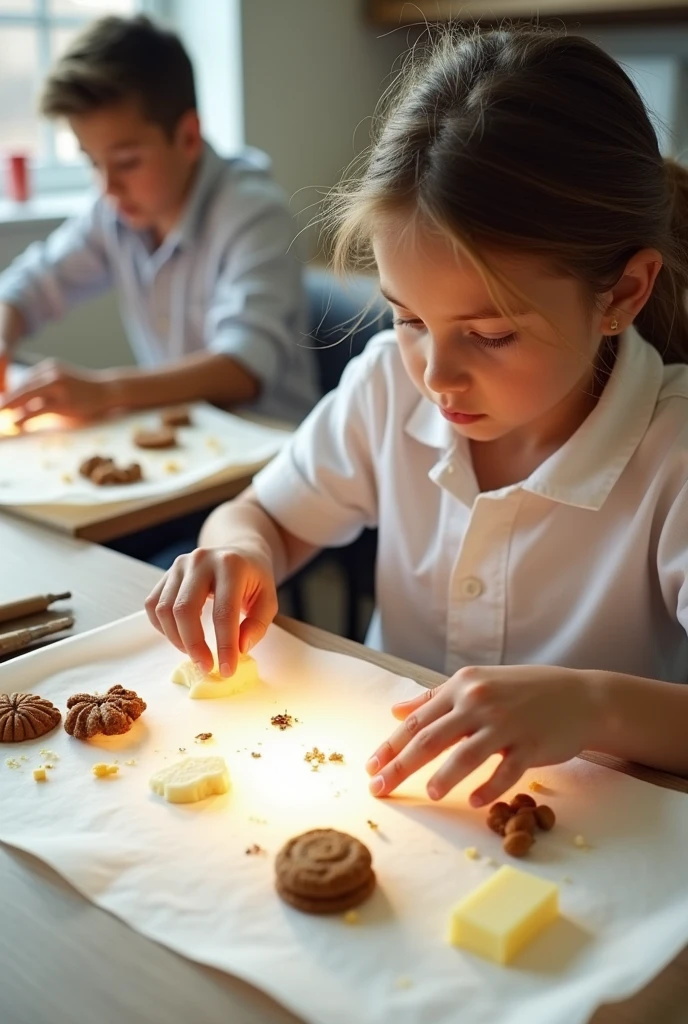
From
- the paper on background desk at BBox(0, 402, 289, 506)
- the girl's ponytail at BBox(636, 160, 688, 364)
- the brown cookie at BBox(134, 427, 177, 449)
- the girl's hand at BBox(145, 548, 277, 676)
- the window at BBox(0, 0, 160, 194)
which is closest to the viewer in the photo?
the girl's hand at BBox(145, 548, 277, 676)

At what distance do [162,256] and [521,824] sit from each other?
169 centimetres

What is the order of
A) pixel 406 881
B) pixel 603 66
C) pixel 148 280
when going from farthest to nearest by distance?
pixel 148 280, pixel 603 66, pixel 406 881

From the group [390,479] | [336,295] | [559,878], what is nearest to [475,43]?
[390,479]

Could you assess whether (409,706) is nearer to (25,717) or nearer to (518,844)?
(518,844)

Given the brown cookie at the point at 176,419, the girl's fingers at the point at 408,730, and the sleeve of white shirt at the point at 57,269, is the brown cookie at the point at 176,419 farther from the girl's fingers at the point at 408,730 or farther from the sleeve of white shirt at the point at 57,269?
the girl's fingers at the point at 408,730

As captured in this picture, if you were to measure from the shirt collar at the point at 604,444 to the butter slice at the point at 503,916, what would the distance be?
460 millimetres

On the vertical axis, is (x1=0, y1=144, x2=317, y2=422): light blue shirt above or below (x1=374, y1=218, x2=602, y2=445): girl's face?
below

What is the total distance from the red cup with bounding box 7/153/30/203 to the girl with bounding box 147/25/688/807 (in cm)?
184

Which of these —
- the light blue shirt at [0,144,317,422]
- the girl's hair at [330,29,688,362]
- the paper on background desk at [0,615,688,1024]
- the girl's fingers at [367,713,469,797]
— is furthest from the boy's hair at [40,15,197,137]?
the girl's fingers at [367,713,469,797]

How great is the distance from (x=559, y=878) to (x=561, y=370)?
1.46 feet

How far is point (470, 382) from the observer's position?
2.97 ft

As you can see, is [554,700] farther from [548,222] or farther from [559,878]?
[548,222]

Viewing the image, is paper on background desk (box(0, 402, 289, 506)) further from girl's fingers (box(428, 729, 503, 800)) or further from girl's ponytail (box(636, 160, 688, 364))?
girl's fingers (box(428, 729, 503, 800))

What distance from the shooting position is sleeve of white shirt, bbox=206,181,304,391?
6.40 feet
